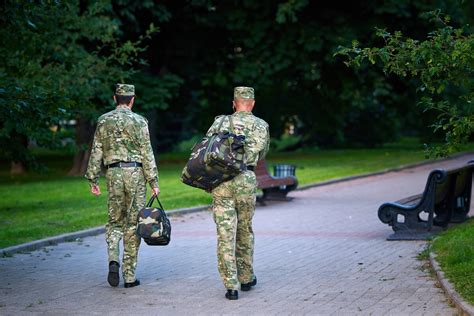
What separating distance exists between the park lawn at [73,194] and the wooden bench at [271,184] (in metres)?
1.13

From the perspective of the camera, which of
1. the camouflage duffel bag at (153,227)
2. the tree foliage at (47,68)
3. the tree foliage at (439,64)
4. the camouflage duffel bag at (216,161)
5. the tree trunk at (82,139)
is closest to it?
the tree foliage at (439,64)

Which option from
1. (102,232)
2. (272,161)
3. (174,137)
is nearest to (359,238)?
(102,232)

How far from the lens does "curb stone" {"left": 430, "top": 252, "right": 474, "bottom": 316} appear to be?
7809 mm

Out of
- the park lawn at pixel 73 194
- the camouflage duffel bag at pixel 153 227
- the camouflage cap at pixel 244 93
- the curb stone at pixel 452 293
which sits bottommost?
the park lawn at pixel 73 194

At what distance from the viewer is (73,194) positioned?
21734mm

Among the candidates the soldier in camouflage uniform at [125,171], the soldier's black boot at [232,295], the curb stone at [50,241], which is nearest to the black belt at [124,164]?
the soldier in camouflage uniform at [125,171]

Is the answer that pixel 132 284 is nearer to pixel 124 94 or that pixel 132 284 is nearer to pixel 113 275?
pixel 113 275

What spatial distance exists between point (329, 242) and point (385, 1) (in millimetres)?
18529

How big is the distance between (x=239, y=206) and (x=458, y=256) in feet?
8.73

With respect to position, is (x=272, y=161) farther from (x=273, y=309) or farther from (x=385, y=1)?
(x=273, y=309)

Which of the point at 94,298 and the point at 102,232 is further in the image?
the point at 102,232

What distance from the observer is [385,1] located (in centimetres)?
3041

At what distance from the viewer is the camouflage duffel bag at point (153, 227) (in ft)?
30.4

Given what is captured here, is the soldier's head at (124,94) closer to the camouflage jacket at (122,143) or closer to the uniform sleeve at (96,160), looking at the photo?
the camouflage jacket at (122,143)
